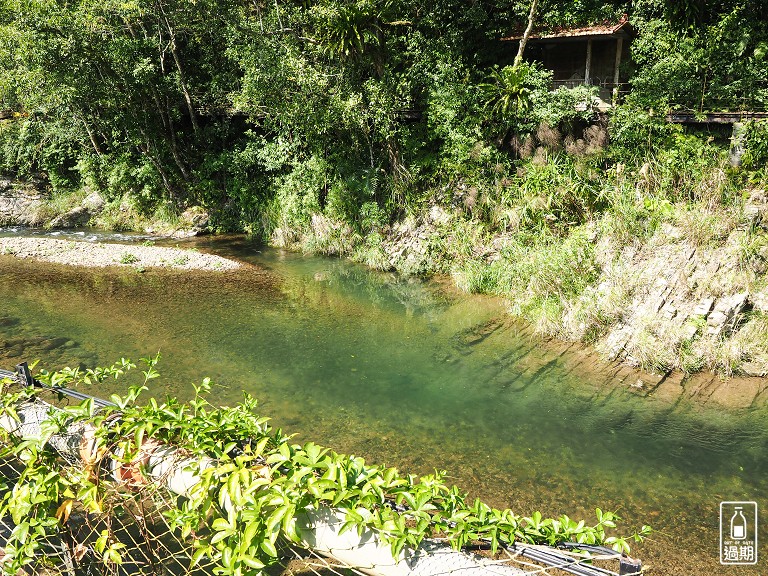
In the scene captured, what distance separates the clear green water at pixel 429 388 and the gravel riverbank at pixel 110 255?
1572 millimetres

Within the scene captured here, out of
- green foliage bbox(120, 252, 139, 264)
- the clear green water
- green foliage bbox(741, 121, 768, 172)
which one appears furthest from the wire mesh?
green foliage bbox(120, 252, 139, 264)

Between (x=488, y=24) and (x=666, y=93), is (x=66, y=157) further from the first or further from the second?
(x=666, y=93)

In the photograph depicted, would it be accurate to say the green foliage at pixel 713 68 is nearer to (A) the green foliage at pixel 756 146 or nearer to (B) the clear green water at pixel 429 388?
(A) the green foliage at pixel 756 146

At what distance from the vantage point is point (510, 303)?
10828 mm

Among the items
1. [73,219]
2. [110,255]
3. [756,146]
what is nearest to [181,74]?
[110,255]

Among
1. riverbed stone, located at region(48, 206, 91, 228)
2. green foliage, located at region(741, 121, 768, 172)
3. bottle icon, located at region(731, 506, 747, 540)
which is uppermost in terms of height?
green foliage, located at region(741, 121, 768, 172)

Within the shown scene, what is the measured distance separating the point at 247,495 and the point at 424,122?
46.8ft

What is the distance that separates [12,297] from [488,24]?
576 inches

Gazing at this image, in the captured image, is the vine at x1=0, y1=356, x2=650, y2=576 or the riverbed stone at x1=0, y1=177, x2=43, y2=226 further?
the riverbed stone at x1=0, y1=177, x2=43, y2=226

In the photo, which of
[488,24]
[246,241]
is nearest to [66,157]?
[246,241]

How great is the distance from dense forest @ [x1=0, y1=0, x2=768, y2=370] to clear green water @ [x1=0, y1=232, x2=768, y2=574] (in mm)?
1392

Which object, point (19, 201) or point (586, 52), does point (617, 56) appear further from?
point (19, 201)

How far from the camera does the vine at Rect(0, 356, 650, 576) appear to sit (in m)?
1.91

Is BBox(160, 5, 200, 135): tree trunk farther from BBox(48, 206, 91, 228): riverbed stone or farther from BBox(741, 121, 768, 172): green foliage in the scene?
BBox(741, 121, 768, 172): green foliage
